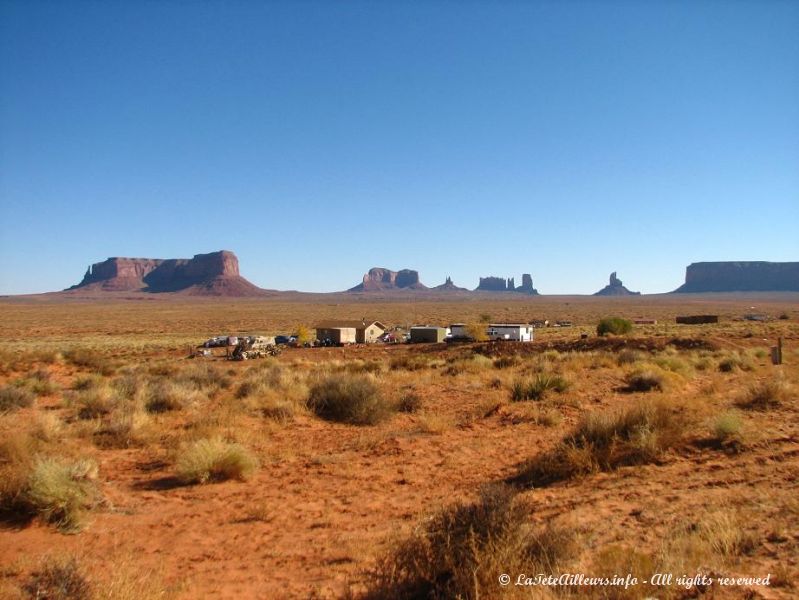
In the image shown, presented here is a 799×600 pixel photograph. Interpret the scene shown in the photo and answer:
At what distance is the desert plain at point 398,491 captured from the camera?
502 cm

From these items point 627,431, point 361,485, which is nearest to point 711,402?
point 627,431

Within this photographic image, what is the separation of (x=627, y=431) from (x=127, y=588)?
794 cm

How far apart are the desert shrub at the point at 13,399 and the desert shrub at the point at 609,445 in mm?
13451

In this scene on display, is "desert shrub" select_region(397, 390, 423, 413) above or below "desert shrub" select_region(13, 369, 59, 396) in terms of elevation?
below

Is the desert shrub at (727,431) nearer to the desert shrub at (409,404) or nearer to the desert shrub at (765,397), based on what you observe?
the desert shrub at (765,397)

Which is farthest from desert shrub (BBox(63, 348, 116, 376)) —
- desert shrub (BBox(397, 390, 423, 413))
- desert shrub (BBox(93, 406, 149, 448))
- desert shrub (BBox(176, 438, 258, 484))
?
desert shrub (BBox(176, 438, 258, 484))

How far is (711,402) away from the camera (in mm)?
13914

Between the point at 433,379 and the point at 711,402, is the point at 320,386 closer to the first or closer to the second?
the point at 433,379

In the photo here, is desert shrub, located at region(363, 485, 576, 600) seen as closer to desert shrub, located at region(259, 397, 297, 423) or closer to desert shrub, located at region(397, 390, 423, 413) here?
desert shrub, located at region(259, 397, 297, 423)

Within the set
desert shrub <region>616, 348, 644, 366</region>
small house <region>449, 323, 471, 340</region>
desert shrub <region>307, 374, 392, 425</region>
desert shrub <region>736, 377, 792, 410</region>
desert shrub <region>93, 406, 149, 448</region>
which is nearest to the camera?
desert shrub <region>93, 406, 149, 448</region>

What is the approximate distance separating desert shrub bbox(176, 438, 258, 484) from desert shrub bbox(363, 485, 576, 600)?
4817mm

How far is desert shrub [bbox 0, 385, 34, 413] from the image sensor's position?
1492 cm

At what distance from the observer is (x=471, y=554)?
4.91 meters

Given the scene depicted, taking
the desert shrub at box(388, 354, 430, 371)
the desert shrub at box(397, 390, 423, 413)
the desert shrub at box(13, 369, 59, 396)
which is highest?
the desert shrub at box(13, 369, 59, 396)
